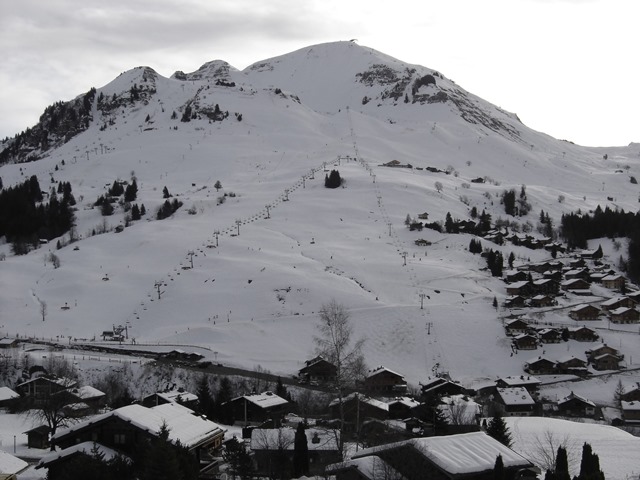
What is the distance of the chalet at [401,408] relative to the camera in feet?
132

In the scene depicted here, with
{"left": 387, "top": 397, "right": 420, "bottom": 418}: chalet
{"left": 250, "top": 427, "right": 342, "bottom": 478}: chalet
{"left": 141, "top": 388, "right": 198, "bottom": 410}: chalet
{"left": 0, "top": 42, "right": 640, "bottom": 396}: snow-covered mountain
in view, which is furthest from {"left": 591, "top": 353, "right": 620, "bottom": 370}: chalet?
{"left": 250, "top": 427, "right": 342, "bottom": 478}: chalet

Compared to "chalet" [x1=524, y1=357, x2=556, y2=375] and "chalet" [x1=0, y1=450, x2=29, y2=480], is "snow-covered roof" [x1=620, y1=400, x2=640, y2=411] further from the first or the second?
"chalet" [x1=0, y1=450, x2=29, y2=480]

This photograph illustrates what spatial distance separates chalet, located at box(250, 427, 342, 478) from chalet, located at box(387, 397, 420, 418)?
36.4 ft

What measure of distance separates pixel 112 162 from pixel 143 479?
12194cm

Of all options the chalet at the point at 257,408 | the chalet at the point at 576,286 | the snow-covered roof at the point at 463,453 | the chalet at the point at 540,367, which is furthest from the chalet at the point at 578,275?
the snow-covered roof at the point at 463,453

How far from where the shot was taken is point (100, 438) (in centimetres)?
2525

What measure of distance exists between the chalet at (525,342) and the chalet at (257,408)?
22.8 meters

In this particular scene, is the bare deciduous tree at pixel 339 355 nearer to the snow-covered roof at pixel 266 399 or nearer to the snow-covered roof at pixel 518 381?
the snow-covered roof at pixel 266 399

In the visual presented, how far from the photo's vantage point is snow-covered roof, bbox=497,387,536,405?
44691mm

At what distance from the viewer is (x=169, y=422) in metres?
27.1

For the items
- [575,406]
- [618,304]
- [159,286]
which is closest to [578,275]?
[618,304]

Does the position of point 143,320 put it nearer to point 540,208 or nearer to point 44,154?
point 540,208

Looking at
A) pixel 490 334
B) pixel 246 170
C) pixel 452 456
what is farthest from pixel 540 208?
pixel 452 456

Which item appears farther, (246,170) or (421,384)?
(246,170)
